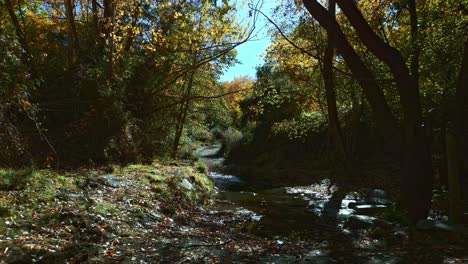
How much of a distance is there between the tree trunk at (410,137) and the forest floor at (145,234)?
754 mm

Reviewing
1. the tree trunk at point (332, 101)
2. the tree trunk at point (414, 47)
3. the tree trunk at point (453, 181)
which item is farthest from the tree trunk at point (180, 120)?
the tree trunk at point (453, 181)

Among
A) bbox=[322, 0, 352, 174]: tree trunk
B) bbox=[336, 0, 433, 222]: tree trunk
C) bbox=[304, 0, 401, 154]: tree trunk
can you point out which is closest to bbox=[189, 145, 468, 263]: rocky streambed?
bbox=[336, 0, 433, 222]: tree trunk

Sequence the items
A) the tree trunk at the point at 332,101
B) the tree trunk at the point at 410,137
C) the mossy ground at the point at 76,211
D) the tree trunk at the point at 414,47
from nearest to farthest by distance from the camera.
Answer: the mossy ground at the point at 76,211 < the tree trunk at the point at 410,137 < the tree trunk at the point at 414,47 < the tree trunk at the point at 332,101

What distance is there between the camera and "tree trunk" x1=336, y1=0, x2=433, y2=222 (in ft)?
28.5

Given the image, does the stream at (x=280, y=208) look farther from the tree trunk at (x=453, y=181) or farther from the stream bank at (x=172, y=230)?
the tree trunk at (x=453, y=181)

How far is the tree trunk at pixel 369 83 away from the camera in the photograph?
29.7ft

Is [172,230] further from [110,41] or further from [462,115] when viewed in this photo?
[110,41]

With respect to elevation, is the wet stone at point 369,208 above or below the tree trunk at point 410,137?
below

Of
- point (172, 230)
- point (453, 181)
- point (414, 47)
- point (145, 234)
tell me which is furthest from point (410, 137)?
point (145, 234)

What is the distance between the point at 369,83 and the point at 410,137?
59.5 inches

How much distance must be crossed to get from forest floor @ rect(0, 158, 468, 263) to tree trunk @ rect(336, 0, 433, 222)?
754 mm

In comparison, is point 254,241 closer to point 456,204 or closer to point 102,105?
point 456,204

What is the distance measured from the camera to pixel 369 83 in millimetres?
9227

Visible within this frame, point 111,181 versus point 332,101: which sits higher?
point 332,101
